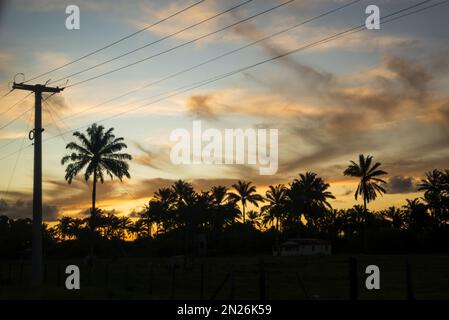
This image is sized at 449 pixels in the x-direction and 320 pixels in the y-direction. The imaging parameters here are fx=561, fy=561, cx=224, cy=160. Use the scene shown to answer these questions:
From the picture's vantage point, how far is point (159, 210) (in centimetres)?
11919

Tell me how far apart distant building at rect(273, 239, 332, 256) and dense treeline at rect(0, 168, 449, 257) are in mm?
5732

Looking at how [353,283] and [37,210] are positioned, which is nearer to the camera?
[353,283]

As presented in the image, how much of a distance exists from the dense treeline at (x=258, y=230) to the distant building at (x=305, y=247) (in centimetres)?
573

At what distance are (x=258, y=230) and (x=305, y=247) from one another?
61.9ft

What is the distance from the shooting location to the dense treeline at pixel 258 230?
317 ft

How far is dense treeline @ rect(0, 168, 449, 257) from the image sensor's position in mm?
96500

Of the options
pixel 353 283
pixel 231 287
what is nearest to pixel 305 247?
pixel 231 287

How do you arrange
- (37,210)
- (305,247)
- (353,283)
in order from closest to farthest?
(353,283)
(37,210)
(305,247)

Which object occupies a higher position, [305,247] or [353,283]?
[353,283]

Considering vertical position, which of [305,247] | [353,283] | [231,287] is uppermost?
[353,283]

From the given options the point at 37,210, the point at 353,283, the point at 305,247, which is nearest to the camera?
the point at 353,283

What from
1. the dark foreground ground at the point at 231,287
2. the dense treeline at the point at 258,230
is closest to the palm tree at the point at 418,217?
the dense treeline at the point at 258,230

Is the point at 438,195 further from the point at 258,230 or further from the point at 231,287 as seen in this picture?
the point at 231,287

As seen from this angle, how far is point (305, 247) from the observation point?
99375 millimetres
